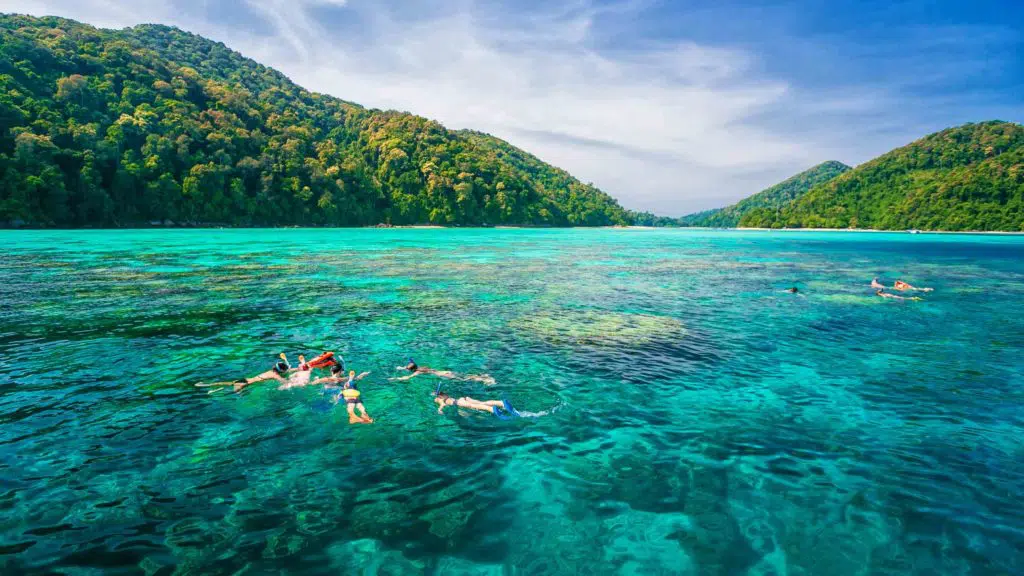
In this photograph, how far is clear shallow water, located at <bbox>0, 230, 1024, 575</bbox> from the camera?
21.6ft

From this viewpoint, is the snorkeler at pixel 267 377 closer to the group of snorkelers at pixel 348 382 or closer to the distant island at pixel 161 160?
the group of snorkelers at pixel 348 382

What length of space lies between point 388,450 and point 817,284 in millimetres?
38742

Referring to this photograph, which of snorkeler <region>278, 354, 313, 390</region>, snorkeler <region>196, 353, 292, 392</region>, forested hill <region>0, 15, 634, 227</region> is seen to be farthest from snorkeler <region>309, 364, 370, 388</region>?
forested hill <region>0, 15, 634, 227</region>

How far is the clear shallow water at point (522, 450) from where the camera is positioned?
21.6ft

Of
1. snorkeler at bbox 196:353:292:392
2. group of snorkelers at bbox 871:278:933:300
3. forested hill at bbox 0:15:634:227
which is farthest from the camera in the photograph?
forested hill at bbox 0:15:634:227

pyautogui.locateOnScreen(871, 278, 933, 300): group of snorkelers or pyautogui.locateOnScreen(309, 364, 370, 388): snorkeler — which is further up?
pyautogui.locateOnScreen(871, 278, 933, 300): group of snorkelers

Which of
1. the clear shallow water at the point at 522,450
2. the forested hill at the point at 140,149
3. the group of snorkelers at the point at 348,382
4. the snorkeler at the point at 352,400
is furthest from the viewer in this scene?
the forested hill at the point at 140,149

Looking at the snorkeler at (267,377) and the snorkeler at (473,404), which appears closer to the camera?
A: the snorkeler at (473,404)

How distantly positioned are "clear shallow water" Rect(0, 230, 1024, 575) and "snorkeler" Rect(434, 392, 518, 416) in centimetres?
41

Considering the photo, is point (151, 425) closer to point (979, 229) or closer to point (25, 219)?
point (25, 219)

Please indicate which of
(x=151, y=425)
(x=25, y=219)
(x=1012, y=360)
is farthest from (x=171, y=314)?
(x=25, y=219)

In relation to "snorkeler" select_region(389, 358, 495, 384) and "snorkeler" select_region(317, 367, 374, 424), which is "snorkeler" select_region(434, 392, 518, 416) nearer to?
"snorkeler" select_region(389, 358, 495, 384)

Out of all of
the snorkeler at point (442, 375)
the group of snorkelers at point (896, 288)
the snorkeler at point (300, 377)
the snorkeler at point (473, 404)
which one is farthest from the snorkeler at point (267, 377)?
the group of snorkelers at point (896, 288)

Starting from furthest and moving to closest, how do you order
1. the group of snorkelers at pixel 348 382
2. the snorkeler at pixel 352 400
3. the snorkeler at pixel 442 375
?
the snorkeler at pixel 442 375, the group of snorkelers at pixel 348 382, the snorkeler at pixel 352 400
